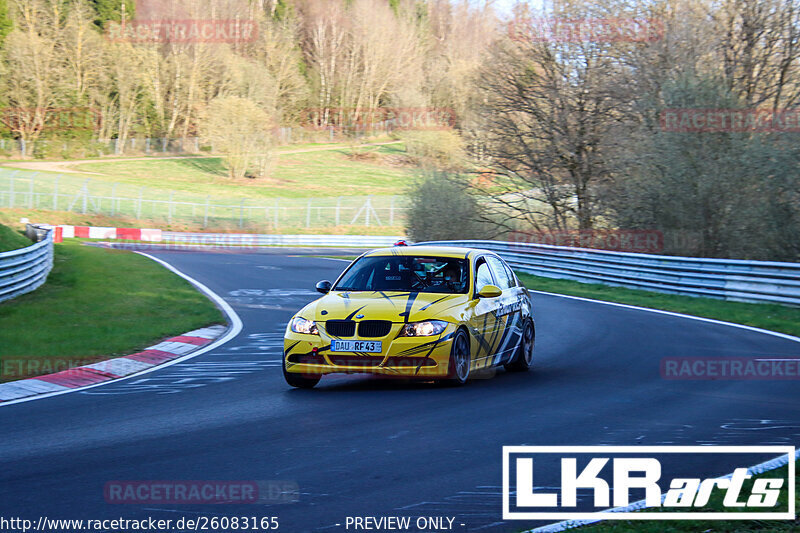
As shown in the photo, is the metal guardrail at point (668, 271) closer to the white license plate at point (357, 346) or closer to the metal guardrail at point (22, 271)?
the white license plate at point (357, 346)

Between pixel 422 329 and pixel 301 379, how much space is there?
1451 mm

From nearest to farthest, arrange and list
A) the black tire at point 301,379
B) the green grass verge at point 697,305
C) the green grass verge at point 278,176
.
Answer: the black tire at point 301,379
the green grass verge at point 697,305
the green grass verge at point 278,176

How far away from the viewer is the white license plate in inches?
370

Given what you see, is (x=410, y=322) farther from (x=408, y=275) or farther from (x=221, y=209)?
(x=221, y=209)

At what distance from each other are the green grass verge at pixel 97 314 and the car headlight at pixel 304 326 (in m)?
3.60

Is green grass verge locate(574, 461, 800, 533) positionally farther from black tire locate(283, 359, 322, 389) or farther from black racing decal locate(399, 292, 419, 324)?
black tire locate(283, 359, 322, 389)

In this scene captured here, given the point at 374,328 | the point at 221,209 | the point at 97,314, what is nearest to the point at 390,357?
the point at 374,328

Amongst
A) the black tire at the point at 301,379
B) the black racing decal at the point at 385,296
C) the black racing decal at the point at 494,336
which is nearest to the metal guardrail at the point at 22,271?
the black tire at the point at 301,379

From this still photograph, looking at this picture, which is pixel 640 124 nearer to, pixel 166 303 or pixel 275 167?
pixel 166 303

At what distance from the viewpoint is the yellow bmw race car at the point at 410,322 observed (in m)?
9.45

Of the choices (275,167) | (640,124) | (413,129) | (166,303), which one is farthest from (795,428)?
(275,167)

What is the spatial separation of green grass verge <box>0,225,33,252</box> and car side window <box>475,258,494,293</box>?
1523 cm

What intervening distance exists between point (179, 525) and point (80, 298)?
1505 cm

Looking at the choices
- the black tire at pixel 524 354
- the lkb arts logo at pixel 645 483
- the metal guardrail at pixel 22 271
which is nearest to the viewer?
the lkb arts logo at pixel 645 483
